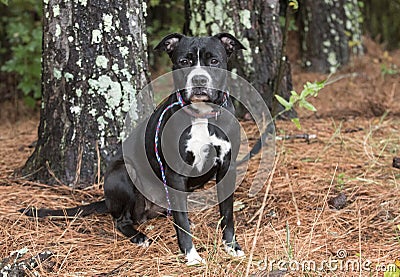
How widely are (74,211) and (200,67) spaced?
131 centimetres

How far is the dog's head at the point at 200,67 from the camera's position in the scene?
10.7ft

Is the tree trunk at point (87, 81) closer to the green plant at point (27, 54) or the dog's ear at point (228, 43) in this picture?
the dog's ear at point (228, 43)

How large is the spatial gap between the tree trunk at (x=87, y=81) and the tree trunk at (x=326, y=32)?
4.30 m

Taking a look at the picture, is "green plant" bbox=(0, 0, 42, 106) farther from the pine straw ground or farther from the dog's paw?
the dog's paw

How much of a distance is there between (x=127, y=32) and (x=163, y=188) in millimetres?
1211

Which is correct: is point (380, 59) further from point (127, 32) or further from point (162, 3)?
point (127, 32)

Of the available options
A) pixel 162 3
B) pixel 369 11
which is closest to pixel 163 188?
pixel 162 3

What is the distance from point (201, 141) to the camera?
10.9ft

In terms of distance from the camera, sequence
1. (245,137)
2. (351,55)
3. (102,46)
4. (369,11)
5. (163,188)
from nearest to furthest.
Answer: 1. (163,188)
2. (102,46)
3. (245,137)
4. (351,55)
5. (369,11)

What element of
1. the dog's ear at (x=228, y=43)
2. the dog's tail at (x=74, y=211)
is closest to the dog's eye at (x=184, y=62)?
the dog's ear at (x=228, y=43)

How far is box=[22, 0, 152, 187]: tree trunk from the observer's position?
13.2ft

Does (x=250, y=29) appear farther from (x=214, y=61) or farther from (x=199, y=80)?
(x=199, y=80)

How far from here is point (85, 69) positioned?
4082 millimetres

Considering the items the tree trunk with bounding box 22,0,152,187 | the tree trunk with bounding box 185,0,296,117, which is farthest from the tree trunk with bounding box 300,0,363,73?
the tree trunk with bounding box 22,0,152,187
